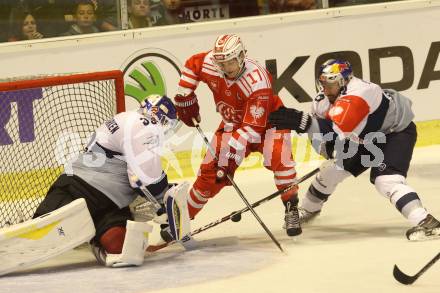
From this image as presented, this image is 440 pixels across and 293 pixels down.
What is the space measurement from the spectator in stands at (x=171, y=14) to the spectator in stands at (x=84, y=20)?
1.43 ft

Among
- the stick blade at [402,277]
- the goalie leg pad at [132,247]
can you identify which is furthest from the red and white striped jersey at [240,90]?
the stick blade at [402,277]

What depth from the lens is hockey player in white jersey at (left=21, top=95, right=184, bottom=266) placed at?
5035mm

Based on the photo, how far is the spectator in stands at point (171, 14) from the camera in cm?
721

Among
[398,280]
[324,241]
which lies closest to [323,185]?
[324,241]

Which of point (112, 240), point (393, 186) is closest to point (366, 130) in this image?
point (393, 186)

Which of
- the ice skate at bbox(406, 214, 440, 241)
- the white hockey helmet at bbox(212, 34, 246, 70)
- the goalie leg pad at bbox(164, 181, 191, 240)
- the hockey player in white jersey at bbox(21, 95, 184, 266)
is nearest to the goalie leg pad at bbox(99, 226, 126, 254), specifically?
the hockey player in white jersey at bbox(21, 95, 184, 266)

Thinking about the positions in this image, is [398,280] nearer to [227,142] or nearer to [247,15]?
[227,142]

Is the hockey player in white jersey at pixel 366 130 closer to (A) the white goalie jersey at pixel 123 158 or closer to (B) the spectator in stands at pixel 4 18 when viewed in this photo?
(A) the white goalie jersey at pixel 123 158

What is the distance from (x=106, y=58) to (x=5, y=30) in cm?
66

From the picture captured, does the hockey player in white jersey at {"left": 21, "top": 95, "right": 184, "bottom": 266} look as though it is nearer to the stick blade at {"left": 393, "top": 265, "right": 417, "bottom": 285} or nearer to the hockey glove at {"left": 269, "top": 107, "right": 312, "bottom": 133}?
the hockey glove at {"left": 269, "top": 107, "right": 312, "bottom": 133}

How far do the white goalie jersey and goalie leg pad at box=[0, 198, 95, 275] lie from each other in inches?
8.2

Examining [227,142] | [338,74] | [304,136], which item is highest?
[338,74]

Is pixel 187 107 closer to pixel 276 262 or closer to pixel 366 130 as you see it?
pixel 366 130

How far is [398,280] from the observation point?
4.43 m
